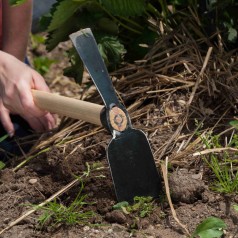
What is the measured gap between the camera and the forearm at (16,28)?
108 inches

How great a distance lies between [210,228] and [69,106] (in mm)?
633

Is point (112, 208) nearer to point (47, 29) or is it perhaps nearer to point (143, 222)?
point (143, 222)

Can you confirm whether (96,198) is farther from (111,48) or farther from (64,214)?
(111,48)

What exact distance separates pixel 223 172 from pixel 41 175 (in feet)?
2.02

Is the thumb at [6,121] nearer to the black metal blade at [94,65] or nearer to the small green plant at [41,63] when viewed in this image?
the black metal blade at [94,65]

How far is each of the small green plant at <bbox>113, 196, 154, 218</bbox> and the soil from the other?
1 centimetres

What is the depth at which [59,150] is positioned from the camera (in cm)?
238

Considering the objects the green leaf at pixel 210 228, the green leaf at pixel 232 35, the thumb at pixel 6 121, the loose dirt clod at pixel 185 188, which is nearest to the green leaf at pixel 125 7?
the green leaf at pixel 232 35

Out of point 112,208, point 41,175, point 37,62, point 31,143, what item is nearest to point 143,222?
point 112,208

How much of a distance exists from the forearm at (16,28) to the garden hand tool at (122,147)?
0.71 meters

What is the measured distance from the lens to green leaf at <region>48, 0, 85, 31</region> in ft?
8.00

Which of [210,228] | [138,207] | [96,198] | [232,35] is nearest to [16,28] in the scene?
[232,35]

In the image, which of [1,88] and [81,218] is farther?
[1,88]

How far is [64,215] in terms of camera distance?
2016 millimetres
